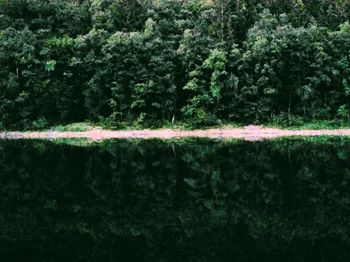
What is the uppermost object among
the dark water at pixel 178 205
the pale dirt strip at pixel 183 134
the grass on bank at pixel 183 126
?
the dark water at pixel 178 205

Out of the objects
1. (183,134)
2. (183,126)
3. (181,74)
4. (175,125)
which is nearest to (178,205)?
(183,134)

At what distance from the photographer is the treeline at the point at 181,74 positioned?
42.3 meters

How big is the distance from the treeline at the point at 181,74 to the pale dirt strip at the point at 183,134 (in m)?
1.60

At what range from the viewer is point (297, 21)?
47.7m

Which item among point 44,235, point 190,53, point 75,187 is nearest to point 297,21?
point 190,53

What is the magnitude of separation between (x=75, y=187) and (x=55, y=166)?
17.8ft

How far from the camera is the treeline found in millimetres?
42281

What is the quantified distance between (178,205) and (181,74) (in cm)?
2839

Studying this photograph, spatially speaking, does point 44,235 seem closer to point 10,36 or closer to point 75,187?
point 75,187

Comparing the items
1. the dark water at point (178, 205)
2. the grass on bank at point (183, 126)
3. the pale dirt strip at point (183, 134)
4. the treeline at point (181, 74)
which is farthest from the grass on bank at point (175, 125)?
the dark water at point (178, 205)

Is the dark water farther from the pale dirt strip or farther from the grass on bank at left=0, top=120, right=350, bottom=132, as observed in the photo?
the grass on bank at left=0, top=120, right=350, bottom=132

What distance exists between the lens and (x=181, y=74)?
44.1 metres

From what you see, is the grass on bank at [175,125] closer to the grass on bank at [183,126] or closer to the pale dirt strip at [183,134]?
the grass on bank at [183,126]

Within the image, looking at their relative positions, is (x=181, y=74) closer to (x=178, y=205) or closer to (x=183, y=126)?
(x=183, y=126)
